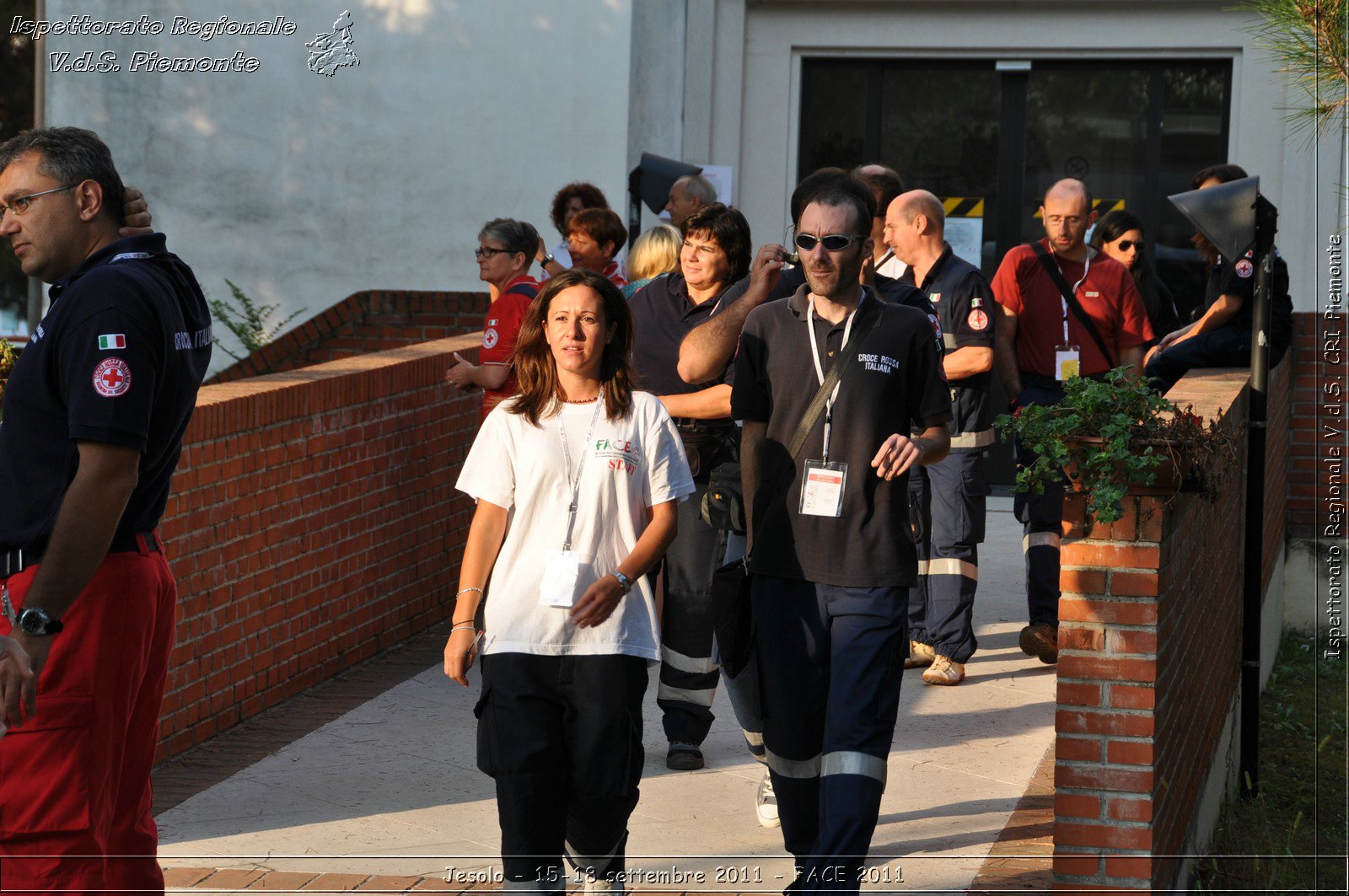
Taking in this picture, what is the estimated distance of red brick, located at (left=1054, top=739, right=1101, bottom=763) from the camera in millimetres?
4438

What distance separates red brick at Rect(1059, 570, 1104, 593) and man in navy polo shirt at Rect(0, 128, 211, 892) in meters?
2.43

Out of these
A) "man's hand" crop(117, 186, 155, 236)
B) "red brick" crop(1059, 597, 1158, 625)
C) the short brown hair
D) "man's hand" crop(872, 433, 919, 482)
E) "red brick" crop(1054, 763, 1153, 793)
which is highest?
the short brown hair

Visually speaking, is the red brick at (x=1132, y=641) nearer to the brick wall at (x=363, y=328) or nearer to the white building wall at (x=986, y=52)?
the brick wall at (x=363, y=328)

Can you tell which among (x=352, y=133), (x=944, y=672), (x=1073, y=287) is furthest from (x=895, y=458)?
(x=352, y=133)

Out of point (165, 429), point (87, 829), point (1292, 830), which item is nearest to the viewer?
point (87, 829)

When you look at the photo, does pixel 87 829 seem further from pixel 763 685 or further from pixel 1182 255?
pixel 1182 255

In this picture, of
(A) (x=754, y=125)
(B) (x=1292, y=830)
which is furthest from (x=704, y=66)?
(B) (x=1292, y=830)

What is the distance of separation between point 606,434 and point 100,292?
4.50 feet

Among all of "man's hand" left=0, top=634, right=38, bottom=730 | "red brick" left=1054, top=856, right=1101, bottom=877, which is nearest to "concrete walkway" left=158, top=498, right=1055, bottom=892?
"red brick" left=1054, top=856, right=1101, bottom=877

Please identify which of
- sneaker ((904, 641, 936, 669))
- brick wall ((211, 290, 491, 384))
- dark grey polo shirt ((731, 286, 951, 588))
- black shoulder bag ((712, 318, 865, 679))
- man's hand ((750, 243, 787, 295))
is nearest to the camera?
dark grey polo shirt ((731, 286, 951, 588))

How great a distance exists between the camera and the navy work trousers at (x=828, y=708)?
14.4ft

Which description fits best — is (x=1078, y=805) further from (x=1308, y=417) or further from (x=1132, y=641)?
(x=1308, y=417)

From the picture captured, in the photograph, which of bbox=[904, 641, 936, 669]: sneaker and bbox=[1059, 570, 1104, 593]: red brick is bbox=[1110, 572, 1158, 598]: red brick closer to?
bbox=[1059, 570, 1104, 593]: red brick

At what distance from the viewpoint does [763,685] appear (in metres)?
4.69
